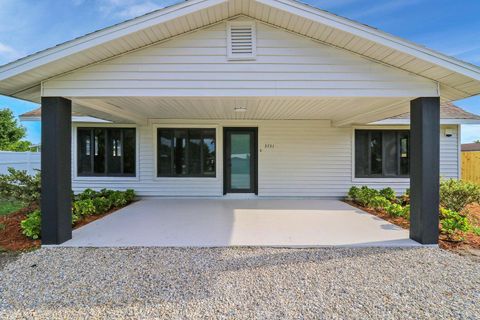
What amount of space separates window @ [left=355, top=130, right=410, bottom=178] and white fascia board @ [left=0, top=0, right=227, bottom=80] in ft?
22.5

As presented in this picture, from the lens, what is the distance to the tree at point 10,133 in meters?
22.0

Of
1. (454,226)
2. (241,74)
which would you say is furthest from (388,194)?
(241,74)

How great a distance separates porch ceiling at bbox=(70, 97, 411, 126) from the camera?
17.3 feet

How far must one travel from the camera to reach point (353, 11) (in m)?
10.3

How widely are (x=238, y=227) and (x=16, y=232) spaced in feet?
13.6

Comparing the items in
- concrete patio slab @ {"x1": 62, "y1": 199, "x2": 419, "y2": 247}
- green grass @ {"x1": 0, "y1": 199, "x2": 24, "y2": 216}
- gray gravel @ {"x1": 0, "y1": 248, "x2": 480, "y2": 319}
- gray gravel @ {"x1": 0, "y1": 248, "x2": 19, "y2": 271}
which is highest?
green grass @ {"x1": 0, "y1": 199, "x2": 24, "y2": 216}

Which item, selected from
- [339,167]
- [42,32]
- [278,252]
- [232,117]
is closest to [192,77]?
[278,252]

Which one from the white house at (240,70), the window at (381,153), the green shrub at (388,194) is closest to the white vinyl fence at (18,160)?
the white house at (240,70)

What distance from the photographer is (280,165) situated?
8727mm

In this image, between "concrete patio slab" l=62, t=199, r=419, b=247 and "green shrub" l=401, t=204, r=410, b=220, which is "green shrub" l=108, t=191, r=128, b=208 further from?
Result: "green shrub" l=401, t=204, r=410, b=220

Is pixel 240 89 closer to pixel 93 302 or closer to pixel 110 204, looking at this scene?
pixel 93 302

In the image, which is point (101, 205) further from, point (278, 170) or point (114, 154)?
→ point (278, 170)

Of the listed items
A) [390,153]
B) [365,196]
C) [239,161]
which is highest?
Answer: [390,153]

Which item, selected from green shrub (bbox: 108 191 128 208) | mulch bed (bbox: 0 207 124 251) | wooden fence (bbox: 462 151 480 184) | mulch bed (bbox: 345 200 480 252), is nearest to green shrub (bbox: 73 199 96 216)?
mulch bed (bbox: 0 207 124 251)
